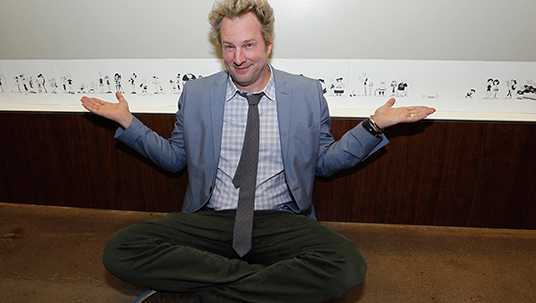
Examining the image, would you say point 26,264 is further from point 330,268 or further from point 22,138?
point 330,268

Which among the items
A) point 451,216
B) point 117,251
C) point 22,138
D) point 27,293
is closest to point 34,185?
point 22,138

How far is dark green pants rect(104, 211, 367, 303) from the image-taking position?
4.10 feet

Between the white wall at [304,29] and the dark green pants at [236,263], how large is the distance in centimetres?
109

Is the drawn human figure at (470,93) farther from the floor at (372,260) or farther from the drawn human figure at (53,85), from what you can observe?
the drawn human figure at (53,85)

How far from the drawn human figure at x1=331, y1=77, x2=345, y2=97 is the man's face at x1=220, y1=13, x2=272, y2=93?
64 centimetres

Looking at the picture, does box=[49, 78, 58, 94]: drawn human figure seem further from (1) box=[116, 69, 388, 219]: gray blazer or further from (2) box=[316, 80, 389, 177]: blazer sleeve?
(2) box=[316, 80, 389, 177]: blazer sleeve

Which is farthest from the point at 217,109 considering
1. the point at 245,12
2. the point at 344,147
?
the point at 344,147

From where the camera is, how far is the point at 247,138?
150cm

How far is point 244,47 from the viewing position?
146 centimetres

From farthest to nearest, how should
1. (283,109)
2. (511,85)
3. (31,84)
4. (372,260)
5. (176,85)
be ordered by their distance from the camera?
(31,84) < (176,85) < (511,85) < (372,260) < (283,109)

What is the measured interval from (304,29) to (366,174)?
2.99ft

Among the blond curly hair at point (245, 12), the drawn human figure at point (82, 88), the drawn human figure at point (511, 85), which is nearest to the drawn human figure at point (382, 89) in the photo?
the drawn human figure at point (511, 85)

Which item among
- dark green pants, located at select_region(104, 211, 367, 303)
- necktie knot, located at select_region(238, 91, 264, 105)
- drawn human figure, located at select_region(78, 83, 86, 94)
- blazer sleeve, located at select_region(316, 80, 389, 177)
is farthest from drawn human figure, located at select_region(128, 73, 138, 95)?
blazer sleeve, located at select_region(316, 80, 389, 177)

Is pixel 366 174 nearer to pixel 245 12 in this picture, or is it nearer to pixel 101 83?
pixel 245 12
